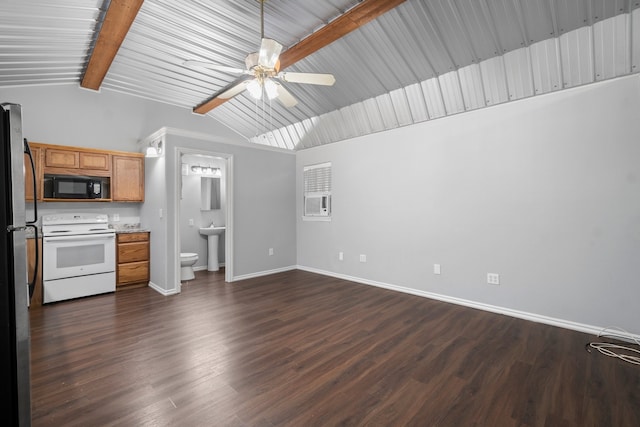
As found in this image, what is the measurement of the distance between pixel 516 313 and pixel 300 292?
277 cm

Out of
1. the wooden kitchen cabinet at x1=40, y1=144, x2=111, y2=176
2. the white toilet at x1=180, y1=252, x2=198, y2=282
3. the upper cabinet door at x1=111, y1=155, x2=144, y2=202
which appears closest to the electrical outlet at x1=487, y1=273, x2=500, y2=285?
the white toilet at x1=180, y1=252, x2=198, y2=282

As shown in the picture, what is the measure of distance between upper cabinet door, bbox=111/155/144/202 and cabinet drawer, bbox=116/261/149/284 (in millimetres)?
1082

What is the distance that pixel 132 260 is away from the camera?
443 cm

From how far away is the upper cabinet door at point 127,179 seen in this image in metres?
4.51

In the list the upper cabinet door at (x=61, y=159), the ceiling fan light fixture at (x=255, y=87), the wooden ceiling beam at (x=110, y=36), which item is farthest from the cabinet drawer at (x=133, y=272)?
the ceiling fan light fixture at (x=255, y=87)

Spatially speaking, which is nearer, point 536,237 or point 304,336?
point 304,336

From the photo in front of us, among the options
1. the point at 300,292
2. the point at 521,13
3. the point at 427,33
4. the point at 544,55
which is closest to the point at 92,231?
the point at 300,292

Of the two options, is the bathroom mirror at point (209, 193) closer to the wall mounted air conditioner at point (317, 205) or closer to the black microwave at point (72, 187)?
the black microwave at point (72, 187)

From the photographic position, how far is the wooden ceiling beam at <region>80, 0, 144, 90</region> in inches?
109

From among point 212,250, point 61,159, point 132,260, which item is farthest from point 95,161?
point 212,250

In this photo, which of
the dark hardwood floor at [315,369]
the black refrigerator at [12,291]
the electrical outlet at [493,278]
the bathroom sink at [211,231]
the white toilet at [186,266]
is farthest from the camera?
the bathroom sink at [211,231]

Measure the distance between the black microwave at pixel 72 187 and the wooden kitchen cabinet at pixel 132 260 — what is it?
0.78 metres

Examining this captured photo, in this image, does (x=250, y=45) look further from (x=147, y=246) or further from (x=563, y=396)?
(x=563, y=396)

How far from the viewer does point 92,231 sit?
409 cm
